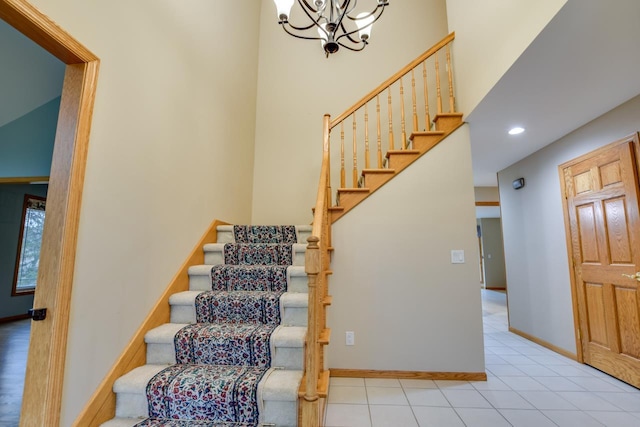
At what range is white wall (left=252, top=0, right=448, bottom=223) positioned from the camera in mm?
4070

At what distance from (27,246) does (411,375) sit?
6617 millimetres

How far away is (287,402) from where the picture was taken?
1481mm

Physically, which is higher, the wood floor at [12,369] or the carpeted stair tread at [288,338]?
the carpeted stair tread at [288,338]

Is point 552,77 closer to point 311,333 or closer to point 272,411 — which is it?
point 311,333

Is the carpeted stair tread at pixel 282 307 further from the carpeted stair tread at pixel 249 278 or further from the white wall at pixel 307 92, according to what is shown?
the white wall at pixel 307 92

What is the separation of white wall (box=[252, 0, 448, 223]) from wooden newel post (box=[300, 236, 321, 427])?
2.52 metres

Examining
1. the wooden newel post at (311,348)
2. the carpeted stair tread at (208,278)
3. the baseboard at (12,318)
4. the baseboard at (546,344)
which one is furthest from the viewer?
the baseboard at (12,318)

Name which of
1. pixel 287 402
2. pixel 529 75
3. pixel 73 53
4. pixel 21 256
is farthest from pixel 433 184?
pixel 21 256

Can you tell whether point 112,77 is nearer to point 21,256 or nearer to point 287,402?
point 287,402

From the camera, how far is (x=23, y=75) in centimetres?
234

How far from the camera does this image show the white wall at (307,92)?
4.07 metres

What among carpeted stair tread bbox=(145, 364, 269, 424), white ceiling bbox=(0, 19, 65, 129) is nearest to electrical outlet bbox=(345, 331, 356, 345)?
carpeted stair tread bbox=(145, 364, 269, 424)

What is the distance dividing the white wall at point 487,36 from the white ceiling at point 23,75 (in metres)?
3.38

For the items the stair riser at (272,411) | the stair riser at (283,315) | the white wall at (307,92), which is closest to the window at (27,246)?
the white wall at (307,92)
